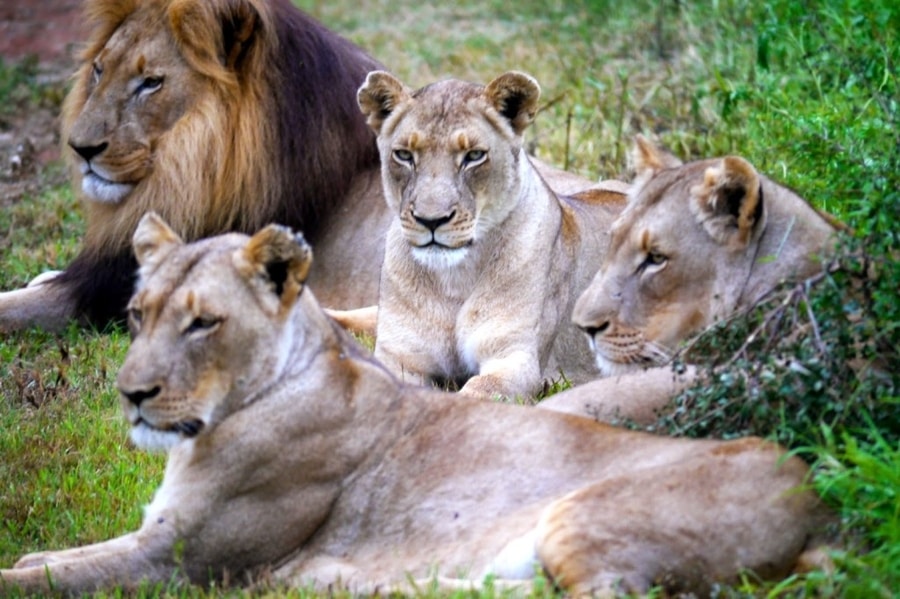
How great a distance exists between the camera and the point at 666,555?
162 inches

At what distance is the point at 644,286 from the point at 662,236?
174 mm

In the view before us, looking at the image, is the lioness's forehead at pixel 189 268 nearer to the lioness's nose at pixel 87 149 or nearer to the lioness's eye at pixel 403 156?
the lioness's eye at pixel 403 156

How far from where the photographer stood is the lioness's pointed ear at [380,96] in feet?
21.5

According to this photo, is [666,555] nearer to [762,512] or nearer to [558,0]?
[762,512]

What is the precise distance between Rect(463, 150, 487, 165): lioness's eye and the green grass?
1.30m

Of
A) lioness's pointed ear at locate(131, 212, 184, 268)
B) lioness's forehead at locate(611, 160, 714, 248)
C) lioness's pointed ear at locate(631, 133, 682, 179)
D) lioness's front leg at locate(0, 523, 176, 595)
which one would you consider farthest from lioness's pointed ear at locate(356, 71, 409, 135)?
lioness's front leg at locate(0, 523, 176, 595)

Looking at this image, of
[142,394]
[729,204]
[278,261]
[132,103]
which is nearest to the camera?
[142,394]

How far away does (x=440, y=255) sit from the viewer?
632 centimetres

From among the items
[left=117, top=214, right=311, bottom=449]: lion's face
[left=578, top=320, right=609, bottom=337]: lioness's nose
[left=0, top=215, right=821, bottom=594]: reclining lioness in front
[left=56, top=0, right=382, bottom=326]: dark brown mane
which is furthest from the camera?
[left=56, top=0, right=382, bottom=326]: dark brown mane

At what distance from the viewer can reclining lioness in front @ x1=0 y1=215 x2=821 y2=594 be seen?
4.27 meters

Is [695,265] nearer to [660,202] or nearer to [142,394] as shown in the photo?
[660,202]

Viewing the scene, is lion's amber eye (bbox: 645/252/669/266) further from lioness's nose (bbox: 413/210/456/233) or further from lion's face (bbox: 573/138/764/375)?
lioness's nose (bbox: 413/210/456/233)

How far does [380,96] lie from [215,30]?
1338mm

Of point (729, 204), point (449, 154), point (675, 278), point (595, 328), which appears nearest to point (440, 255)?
point (449, 154)
